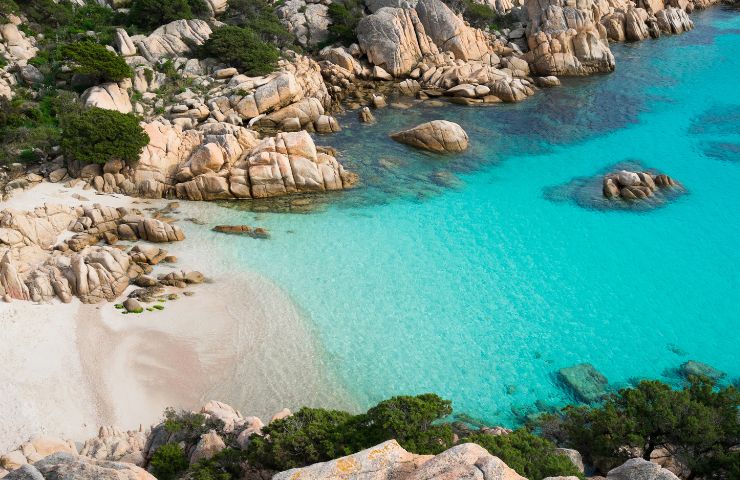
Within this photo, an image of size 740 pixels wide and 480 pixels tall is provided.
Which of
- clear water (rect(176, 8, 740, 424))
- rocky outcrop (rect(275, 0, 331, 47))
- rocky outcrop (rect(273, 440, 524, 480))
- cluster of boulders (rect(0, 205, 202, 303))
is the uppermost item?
rocky outcrop (rect(275, 0, 331, 47))

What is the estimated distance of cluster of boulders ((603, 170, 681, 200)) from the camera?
4081 cm

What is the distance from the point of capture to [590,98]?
198 ft

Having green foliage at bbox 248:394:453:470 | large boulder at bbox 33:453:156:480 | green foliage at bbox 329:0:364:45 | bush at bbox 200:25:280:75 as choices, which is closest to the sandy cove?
green foliage at bbox 248:394:453:470

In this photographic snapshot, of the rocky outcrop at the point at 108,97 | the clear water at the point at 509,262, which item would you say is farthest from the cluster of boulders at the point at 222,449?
the rocky outcrop at the point at 108,97

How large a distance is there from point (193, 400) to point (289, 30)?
53.5m

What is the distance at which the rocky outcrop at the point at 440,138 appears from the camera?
48.2 m

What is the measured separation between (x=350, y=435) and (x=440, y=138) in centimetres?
3490

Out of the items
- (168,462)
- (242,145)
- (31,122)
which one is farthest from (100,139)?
(168,462)

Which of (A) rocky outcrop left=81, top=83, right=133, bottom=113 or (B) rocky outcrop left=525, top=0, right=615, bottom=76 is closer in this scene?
(A) rocky outcrop left=81, top=83, right=133, bottom=113

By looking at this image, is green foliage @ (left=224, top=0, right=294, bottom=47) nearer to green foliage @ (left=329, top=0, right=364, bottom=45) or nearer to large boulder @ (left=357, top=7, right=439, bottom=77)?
green foliage @ (left=329, top=0, right=364, bottom=45)

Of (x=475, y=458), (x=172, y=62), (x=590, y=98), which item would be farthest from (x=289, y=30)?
(x=475, y=458)

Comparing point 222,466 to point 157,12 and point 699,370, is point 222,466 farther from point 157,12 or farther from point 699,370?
point 157,12

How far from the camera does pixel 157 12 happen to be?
58781 millimetres

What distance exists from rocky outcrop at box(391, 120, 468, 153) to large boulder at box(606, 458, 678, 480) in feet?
118
